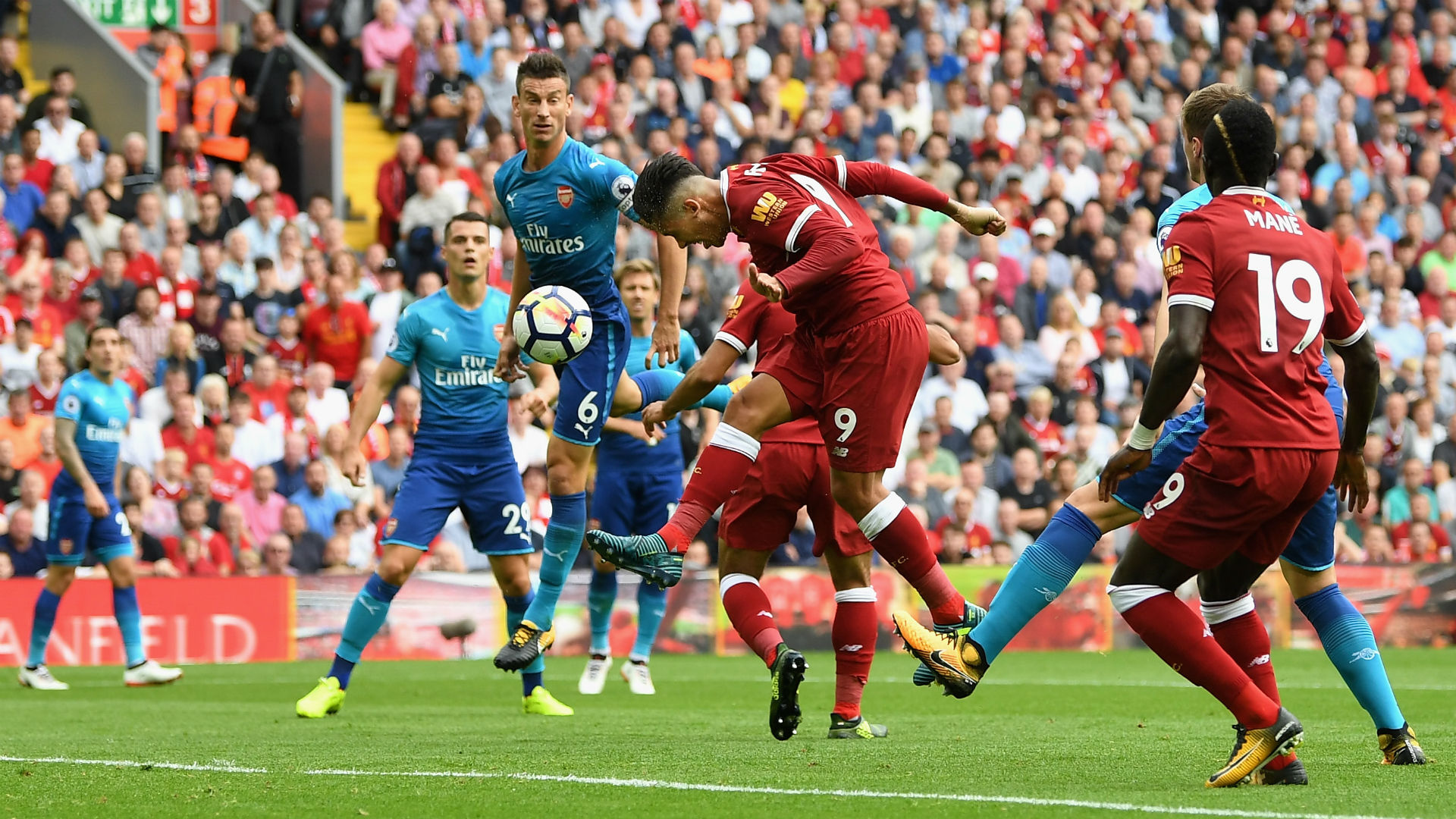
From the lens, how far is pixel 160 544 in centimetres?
1609

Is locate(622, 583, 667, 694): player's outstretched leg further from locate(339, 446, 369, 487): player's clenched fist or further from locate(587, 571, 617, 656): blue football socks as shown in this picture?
locate(339, 446, 369, 487): player's clenched fist

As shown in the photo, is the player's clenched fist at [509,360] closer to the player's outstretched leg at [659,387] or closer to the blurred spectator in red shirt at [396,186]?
the player's outstretched leg at [659,387]

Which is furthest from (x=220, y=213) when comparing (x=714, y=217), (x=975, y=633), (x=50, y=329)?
(x=975, y=633)

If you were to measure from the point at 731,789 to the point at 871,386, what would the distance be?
2136 mm

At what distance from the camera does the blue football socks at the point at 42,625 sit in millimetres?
13430

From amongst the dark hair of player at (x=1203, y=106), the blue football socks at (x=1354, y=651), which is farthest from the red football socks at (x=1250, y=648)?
the dark hair of player at (x=1203, y=106)

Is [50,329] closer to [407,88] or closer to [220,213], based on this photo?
[220,213]

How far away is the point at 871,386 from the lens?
787 centimetres

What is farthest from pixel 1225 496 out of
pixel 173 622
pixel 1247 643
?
pixel 173 622

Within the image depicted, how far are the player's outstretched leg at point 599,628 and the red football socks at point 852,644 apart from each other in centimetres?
403

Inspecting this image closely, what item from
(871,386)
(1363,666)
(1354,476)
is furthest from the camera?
(871,386)

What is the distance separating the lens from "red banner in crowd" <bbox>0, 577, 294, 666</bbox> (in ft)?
49.7

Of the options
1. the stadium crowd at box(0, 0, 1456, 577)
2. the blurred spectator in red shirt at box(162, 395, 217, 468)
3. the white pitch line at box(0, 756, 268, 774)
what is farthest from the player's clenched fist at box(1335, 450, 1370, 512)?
the blurred spectator in red shirt at box(162, 395, 217, 468)

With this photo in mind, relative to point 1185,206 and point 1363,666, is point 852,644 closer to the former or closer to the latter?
point 1363,666
